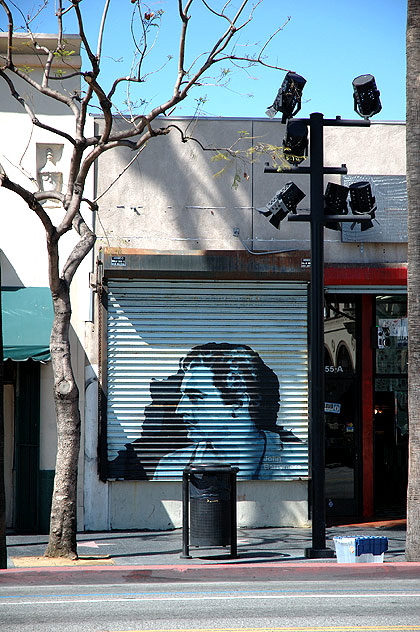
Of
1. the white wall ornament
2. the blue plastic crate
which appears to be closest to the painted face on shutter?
the white wall ornament

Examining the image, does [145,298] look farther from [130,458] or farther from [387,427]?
[387,427]

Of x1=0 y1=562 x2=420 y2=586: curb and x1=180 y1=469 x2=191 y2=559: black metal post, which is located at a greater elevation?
x1=180 y1=469 x2=191 y2=559: black metal post

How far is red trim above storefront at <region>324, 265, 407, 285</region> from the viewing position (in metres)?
14.6

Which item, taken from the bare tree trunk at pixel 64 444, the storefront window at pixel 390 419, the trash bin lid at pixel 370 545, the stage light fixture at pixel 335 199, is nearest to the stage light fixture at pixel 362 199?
the stage light fixture at pixel 335 199

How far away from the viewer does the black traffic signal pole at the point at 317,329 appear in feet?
38.4

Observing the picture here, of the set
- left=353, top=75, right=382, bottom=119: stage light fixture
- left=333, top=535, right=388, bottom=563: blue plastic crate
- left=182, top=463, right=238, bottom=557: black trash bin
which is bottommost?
left=333, top=535, right=388, bottom=563: blue plastic crate

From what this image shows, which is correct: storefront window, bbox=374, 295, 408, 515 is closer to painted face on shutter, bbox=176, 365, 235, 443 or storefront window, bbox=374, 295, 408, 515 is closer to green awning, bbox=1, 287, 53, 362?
painted face on shutter, bbox=176, 365, 235, 443

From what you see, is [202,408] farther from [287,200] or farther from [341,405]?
[287,200]

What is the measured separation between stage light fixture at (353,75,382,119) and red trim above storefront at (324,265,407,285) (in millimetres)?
3153

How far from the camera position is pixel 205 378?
14.7 m

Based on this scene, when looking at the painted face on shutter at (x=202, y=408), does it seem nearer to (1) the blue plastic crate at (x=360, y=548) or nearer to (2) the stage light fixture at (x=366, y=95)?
(1) the blue plastic crate at (x=360, y=548)

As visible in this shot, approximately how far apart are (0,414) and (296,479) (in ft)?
18.1

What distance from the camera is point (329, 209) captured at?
1239 cm

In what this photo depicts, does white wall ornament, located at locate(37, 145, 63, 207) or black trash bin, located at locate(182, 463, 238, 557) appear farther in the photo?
white wall ornament, located at locate(37, 145, 63, 207)
